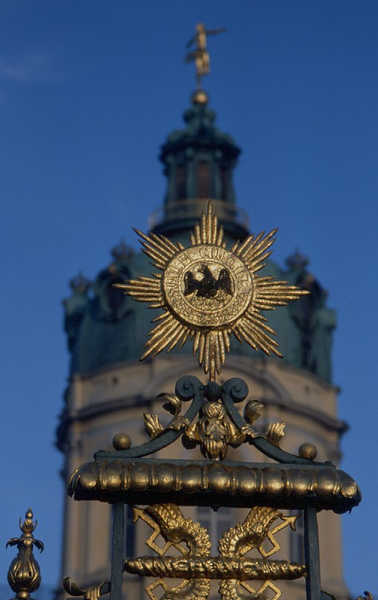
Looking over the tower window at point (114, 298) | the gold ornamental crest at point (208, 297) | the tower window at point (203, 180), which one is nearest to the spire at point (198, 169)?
the tower window at point (203, 180)

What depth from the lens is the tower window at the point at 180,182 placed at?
185ft

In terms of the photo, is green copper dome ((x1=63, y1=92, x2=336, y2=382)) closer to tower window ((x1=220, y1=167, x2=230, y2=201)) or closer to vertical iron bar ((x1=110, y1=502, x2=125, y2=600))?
tower window ((x1=220, y1=167, x2=230, y2=201))

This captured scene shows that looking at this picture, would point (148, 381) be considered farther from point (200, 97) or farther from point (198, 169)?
point (200, 97)

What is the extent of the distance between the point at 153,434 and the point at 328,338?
41838mm

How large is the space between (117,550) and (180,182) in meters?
46.1

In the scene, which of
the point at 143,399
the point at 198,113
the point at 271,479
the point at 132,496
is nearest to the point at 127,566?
the point at 132,496

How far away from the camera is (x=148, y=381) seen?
4794cm

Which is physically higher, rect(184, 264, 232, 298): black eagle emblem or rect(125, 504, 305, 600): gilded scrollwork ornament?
rect(184, 264, 232, 298): black eagle emblem

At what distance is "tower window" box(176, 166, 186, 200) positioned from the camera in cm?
5650

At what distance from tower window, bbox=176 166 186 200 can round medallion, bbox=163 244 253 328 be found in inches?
1725

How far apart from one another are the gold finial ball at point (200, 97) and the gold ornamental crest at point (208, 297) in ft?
160

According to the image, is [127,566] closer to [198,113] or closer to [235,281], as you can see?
[235,281]

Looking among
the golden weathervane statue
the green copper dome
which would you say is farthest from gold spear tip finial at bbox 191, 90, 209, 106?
the golden weathervane statue

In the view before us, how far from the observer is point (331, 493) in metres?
11.9
